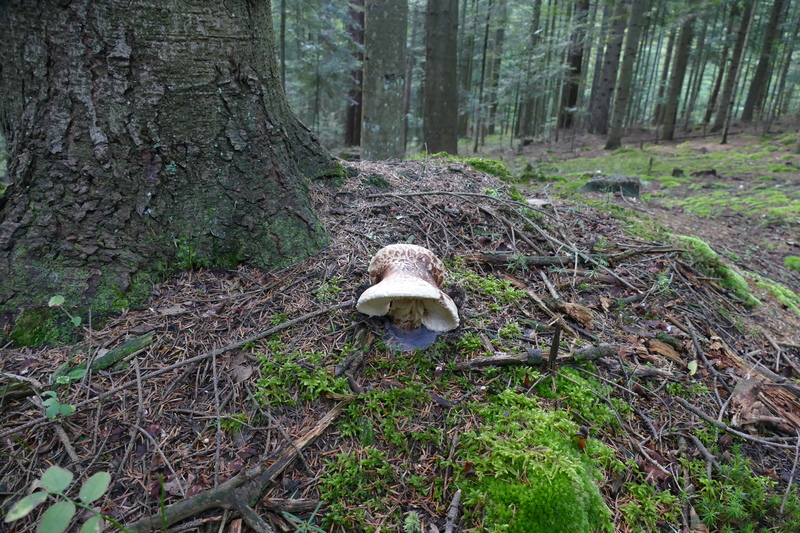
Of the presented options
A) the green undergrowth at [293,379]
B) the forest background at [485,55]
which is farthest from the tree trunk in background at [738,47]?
the green undergrowth at [293,379]

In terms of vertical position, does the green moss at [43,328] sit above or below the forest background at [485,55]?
below

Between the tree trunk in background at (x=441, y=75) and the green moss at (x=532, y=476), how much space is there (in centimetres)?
729

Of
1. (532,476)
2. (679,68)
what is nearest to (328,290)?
(532,476)

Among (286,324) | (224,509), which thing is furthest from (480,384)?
(224,509)

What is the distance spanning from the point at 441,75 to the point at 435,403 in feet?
27.9

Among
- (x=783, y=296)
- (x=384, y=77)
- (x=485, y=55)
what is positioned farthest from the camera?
(x=485, y=55)

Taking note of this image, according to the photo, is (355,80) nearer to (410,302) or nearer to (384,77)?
(384,77)

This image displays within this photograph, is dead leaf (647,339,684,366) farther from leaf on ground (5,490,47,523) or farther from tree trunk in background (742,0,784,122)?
tree trunk in background (742,0,784,122)

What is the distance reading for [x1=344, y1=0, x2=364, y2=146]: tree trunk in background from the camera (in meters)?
14.9

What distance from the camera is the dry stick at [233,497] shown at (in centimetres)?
158

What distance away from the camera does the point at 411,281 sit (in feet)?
6.87

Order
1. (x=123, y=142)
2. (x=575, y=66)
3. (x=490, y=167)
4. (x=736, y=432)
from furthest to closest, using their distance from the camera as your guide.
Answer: (x=575, y=66) → (x=490, y=167) → (x=123, y=142) → (x=736, y=432)

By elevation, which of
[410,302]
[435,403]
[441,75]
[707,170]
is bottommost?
[435,403]

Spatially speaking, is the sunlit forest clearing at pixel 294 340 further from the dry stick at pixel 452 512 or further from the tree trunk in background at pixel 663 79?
the tree trunk in background at pixel 663 79
